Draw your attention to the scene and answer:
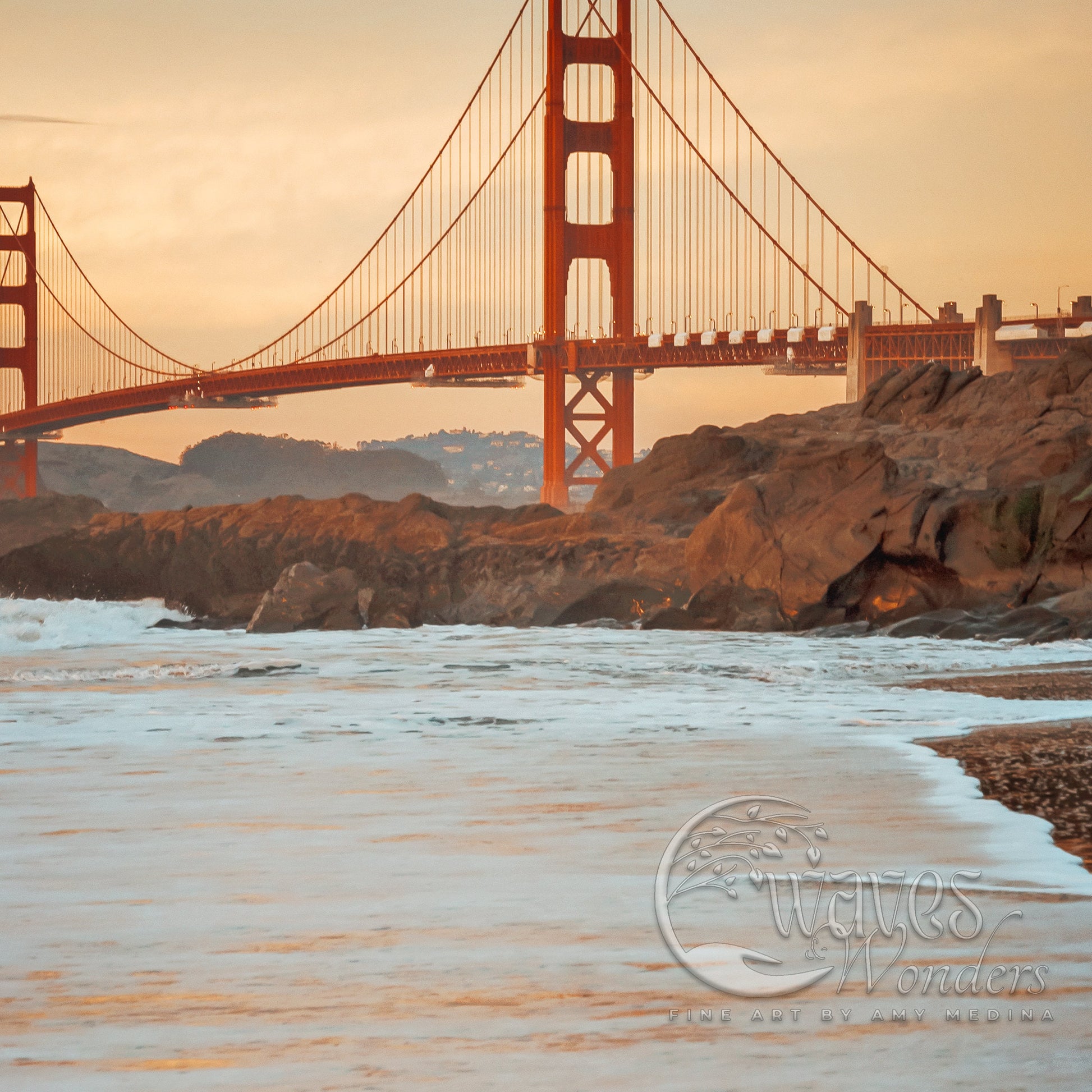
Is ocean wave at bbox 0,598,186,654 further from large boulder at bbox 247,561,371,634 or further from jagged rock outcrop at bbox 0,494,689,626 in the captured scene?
large boulder at bbox 247,561,371,634

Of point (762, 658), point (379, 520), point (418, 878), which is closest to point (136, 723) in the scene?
point (418, 878)

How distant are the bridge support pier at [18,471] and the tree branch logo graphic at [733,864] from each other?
39.5m

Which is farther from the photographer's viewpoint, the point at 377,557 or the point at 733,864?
the point at 377,557

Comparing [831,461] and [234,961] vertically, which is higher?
[831,461]

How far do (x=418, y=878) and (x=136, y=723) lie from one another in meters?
3.84

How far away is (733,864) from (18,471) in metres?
43.2

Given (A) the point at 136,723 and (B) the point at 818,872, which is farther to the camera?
(A) the point at 136,723

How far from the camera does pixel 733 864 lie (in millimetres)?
4234

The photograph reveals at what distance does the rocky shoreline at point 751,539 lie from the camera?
43.7 feet

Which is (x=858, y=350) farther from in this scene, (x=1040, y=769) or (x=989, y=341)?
(x=1040, y=769)

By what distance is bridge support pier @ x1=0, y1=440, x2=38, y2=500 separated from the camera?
42.8m

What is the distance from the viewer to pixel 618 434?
32.8 m

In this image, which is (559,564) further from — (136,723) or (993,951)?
(993,951)

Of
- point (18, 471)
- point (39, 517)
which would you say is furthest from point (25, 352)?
point (39, 517)
